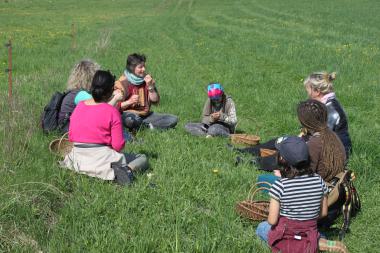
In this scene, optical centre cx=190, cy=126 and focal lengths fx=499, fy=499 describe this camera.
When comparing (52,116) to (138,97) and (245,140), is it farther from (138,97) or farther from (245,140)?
(245,140)

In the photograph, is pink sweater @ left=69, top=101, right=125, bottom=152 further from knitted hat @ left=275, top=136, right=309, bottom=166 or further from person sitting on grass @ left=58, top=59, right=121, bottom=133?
knitted hat @ left=275, top=136, right=309, bottom=166

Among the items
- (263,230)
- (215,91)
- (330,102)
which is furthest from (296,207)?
(215,91)

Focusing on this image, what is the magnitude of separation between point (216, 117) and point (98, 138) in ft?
9.28

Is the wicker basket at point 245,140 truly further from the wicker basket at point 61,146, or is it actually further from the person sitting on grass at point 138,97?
the wicker basket at point 61,146

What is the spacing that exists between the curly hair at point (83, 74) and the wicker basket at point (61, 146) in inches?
42.9

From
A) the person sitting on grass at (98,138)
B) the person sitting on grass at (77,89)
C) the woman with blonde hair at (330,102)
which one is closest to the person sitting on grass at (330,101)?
the woman with blonde hair at (330,102)

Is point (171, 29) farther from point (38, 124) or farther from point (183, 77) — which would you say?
point (38, 124)

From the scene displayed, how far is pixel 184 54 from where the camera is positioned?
58.9 feet

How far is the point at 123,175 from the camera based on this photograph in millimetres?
5348

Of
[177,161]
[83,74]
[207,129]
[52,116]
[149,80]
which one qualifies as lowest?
[207,129]

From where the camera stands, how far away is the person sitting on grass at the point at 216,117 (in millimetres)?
7949

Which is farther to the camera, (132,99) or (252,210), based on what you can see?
(132,99)

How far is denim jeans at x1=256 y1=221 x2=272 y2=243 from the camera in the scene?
174 inches

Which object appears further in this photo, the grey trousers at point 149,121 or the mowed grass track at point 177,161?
the grey trousers at point 149,121
